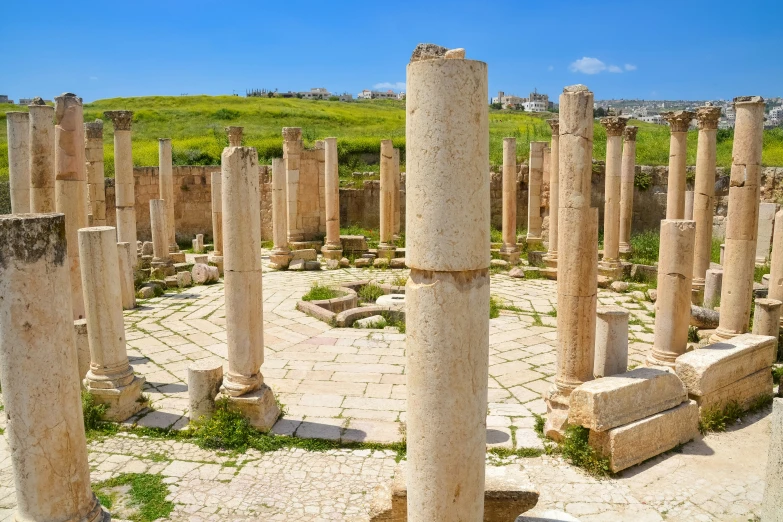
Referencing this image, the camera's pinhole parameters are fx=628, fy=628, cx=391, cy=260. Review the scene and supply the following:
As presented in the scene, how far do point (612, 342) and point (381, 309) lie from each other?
17.4ft

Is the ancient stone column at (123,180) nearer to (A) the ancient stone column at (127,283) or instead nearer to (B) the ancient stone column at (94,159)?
(B) the ancient stone column at (94,159)

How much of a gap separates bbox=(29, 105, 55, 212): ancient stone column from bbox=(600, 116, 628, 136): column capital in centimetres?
1292

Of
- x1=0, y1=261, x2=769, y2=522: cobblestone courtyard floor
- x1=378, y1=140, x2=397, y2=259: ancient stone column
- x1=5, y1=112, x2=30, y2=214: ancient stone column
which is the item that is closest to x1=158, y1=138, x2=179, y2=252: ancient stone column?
x1=378, y1=140, x2=397, y2=259: ancient stone column

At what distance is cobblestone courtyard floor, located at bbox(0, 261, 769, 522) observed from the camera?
580 cm

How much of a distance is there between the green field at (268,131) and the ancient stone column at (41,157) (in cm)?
1752

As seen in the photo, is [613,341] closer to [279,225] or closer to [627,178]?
[627,178]

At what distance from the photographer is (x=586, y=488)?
6.10 m

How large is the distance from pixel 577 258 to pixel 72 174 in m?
7.81

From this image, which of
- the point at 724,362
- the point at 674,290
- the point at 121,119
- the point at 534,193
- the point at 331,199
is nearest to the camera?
the point at 724,362

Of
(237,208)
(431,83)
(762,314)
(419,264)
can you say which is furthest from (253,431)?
(762,314)

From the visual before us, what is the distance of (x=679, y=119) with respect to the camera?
48.8 feet

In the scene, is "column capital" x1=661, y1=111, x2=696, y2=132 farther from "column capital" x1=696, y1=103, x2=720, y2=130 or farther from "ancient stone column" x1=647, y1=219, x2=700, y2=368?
"ancient stone column" x1=647, y1=219, x2=700, y2=368

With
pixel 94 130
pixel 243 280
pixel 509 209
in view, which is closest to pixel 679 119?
pixel 509 209

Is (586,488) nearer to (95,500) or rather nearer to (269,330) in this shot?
(95,500)
